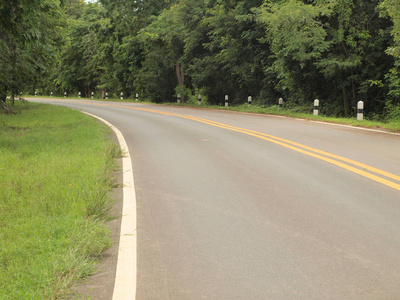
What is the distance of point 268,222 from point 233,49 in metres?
24.9

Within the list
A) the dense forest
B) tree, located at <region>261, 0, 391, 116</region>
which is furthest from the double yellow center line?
tree, located at <region>261, 0, 391, 116</region>

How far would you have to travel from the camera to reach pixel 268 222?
17.5 feet

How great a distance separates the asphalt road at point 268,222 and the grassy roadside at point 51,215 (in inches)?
19.7

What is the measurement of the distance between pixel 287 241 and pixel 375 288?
3.84 ft

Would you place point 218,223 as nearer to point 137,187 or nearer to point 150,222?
point 150,222

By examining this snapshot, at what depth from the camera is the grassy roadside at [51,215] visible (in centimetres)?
373

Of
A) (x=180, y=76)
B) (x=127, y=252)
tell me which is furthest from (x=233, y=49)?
(x=127, y=252)

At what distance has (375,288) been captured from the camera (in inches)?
144

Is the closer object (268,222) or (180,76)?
(268,222)

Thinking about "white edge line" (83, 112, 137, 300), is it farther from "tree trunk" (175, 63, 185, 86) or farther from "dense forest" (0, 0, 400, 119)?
"tree trunk" (175, 63, 185, 86)

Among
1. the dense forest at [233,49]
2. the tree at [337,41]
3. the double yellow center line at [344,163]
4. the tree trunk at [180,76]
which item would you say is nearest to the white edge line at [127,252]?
the double yellow center line at [344,163]

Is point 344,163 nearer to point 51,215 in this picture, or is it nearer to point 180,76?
point 51,215

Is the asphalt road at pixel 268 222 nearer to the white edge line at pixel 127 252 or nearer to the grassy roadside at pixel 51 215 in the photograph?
the white edge line at pixel 127 252

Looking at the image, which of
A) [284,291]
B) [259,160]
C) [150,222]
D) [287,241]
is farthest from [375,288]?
[259,160]
